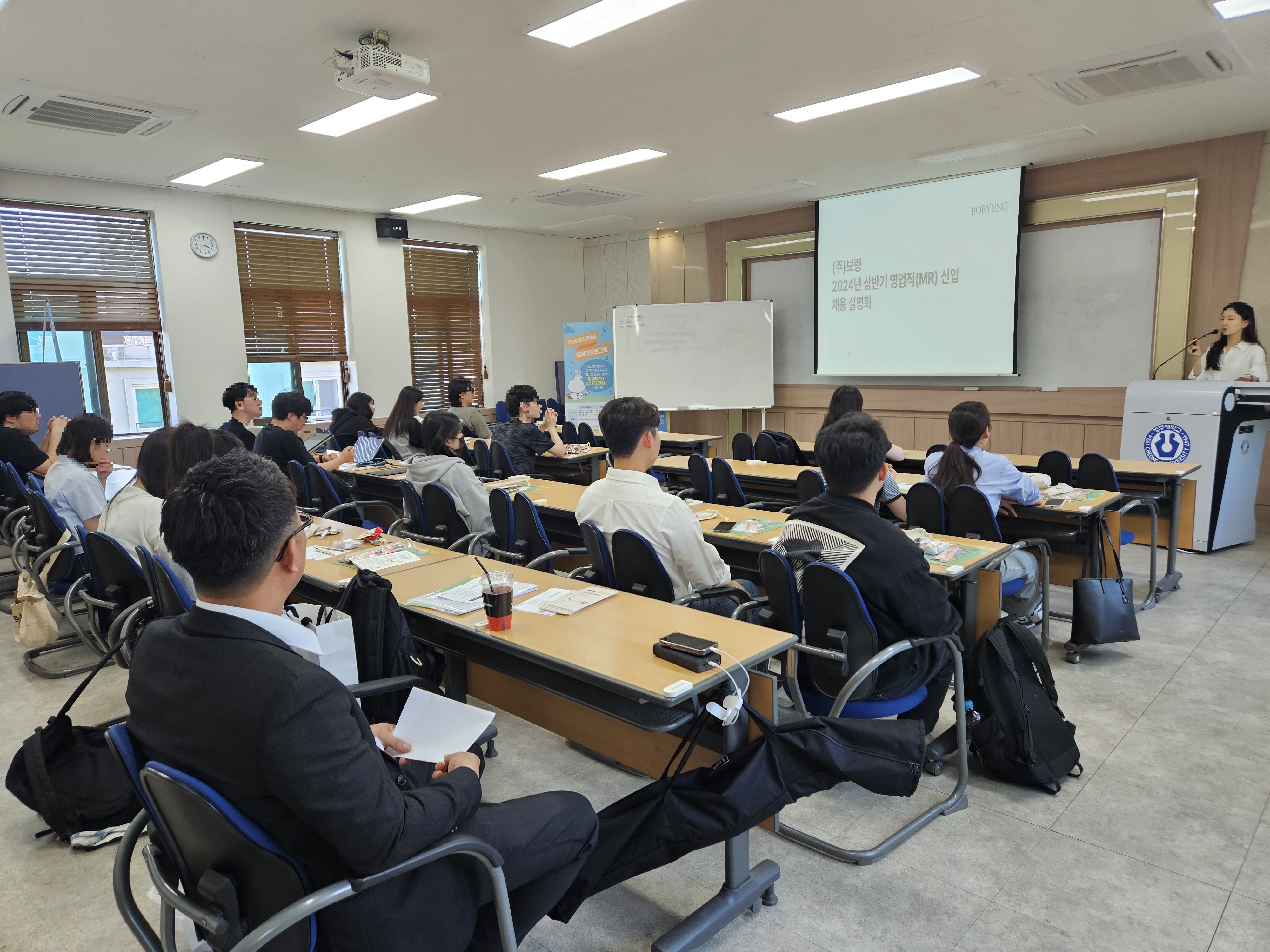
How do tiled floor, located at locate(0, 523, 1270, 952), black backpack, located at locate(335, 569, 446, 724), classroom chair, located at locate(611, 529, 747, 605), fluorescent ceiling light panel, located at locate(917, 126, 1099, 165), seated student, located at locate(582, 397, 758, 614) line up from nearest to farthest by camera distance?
tiled floor, located at locate(0, 523, 1270, 952)
black backpack, located at locate(335, 569, 446, 724)
classroom chair, located at locate(611, 529, 747, 605)
seated student, located at locate(582, 397, 758, 614)
fluorescent ceiling light panel, located at locate(917, 126, 1099, 165)

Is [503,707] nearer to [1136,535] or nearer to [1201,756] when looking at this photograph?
[1201,756]

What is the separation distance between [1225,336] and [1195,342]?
0.38 m

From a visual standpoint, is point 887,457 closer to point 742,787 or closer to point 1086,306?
point 742,787

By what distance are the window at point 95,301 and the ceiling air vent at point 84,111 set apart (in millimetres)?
2038

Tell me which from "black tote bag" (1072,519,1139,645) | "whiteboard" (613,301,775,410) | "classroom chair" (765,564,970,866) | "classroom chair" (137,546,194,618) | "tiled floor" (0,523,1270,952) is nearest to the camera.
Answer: "tiled floor" (0,523,1270,952)

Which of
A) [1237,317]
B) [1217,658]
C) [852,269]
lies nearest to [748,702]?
[1217,658]

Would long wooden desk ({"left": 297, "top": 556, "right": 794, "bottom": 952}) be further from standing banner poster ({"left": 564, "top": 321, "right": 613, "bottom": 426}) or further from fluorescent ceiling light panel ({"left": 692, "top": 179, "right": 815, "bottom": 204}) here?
standing banner poster ({"left": 564, "top": 321, "right": 613, "bottom": 426})

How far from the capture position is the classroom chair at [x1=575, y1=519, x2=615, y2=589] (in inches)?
115

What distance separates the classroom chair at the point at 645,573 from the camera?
273 centimetres

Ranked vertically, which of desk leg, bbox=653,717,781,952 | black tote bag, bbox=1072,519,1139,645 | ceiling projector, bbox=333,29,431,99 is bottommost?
desk leg, bbox=653,717,781,952

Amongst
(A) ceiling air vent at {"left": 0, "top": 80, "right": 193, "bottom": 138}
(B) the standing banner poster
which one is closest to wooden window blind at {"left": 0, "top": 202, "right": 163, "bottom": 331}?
(A) ceiling air vent at {"left": 0, "top": 80, "right": 193, "bottom": 138}

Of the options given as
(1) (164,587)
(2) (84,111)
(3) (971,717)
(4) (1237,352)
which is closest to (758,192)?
(4) (1237,352)

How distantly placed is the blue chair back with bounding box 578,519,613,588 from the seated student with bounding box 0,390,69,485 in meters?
4.08

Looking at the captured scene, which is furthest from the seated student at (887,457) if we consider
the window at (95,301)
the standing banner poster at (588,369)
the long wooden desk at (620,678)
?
the window at (95,301)
